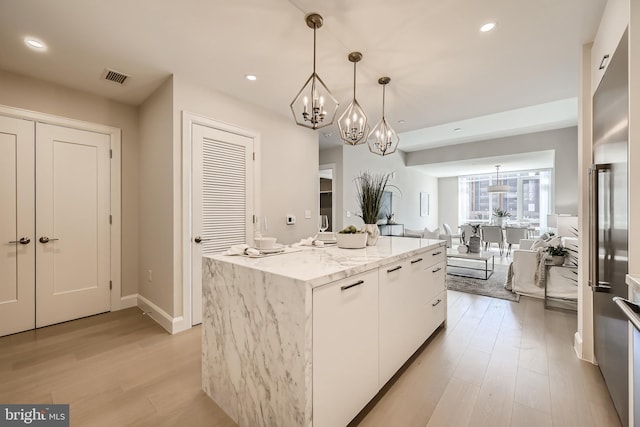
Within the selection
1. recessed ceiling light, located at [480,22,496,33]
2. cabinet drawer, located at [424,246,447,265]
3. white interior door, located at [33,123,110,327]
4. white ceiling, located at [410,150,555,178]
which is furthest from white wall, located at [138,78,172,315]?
white ceiling, located at [410,150,555,178]

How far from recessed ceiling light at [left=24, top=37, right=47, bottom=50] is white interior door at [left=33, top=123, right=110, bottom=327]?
3.05ft

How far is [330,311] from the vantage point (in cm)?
130

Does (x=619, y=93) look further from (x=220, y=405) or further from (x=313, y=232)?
(x=313, y=232)

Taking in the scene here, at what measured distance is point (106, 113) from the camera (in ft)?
10.7

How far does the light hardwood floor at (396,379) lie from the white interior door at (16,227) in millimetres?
Answer: 252

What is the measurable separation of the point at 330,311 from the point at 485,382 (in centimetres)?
144

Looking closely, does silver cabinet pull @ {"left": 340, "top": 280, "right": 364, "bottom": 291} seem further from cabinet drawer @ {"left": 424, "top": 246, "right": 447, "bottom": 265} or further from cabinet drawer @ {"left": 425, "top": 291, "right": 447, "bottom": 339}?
cabinet drawer @ {"left": 425, "top": 291, "right": 447, "bottom": 339}

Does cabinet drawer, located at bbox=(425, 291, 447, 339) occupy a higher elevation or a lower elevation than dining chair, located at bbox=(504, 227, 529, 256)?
lower

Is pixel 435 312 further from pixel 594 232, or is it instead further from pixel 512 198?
pixel 512 198

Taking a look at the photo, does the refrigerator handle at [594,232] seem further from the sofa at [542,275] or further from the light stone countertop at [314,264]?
the sofa at [542,275]

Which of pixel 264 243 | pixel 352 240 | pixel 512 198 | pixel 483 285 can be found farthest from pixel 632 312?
pixel 512 198

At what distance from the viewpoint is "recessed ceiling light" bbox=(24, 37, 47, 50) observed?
86.0 inches

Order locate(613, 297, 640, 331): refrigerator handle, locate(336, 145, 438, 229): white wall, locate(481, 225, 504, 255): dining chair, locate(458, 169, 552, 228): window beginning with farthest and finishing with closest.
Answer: locate(458, 169, 552, 228): window < locate(481, 225, 504, 255): dining chair < locate(336, 145, 438, 229): white wall < locate(613, 297, 640, 331): refrigerator handle

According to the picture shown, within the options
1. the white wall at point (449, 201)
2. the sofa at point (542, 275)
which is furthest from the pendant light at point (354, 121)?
the white wall at point (449, 201)
